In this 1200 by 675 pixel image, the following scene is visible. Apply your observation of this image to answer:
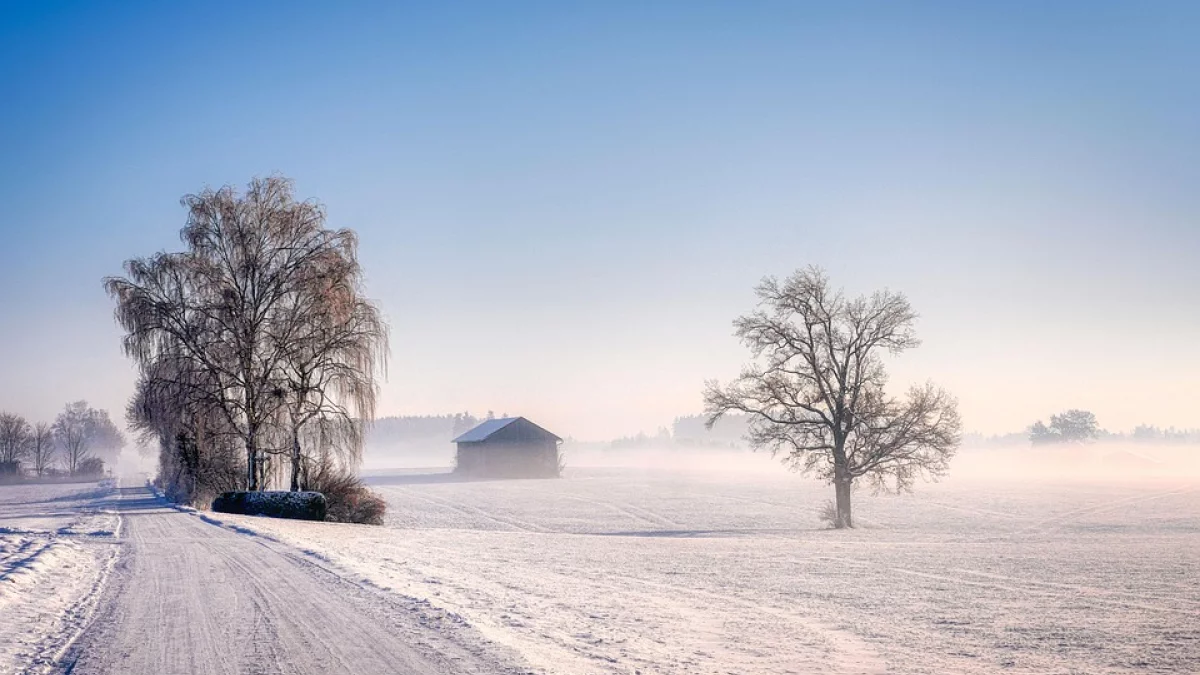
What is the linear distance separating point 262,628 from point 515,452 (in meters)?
76.6

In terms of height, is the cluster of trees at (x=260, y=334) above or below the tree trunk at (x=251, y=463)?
above

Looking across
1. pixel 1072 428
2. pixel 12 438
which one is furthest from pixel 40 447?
pixel 1072 428

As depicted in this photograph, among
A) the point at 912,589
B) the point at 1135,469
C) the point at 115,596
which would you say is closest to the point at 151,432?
the point at 115,596

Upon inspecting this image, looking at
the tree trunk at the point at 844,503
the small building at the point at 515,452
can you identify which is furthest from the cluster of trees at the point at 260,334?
the small building at the point at 515,452

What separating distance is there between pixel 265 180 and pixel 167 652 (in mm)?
28259

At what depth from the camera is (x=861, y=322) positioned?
3447 cm

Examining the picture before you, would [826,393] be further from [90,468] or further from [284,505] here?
[90,468]

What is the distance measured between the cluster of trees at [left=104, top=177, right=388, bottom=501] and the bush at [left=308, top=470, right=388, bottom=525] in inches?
5.7

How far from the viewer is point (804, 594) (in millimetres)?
13789

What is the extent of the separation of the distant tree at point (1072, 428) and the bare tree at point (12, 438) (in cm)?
16243

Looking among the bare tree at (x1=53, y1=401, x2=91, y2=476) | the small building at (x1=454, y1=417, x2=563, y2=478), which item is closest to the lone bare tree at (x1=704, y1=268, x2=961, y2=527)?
the small building at (x1=454, y1=417, x2=563, y2=478)

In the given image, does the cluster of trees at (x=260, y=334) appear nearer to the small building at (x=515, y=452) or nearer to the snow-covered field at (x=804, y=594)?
the snow-covered field at (x=804, y=594)

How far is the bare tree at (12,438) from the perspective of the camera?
104 metres

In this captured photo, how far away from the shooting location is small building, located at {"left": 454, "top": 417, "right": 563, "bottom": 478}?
84.3 meters
